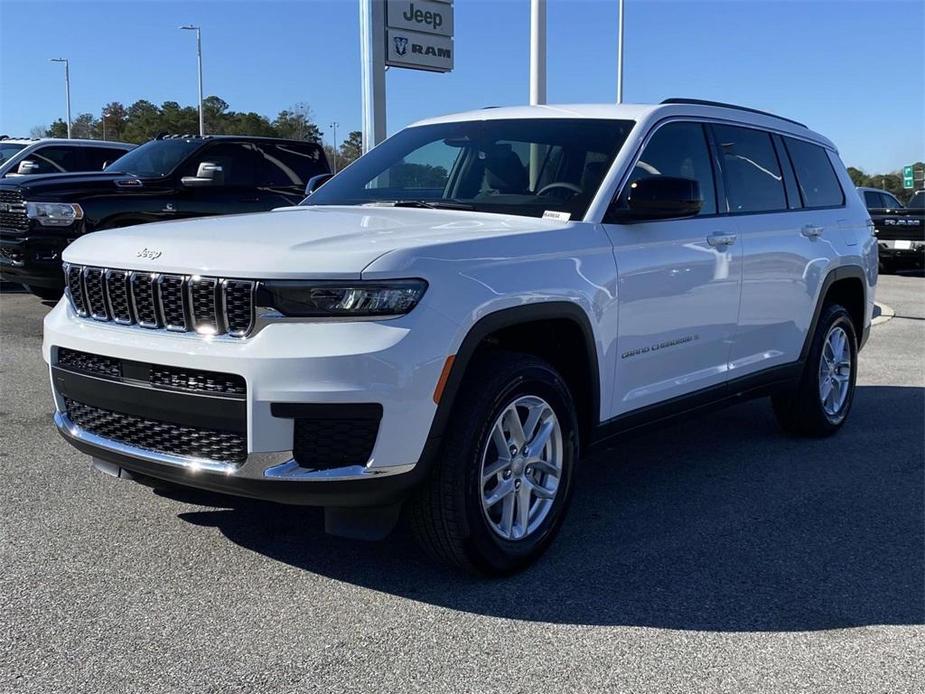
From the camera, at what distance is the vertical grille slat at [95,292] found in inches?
144

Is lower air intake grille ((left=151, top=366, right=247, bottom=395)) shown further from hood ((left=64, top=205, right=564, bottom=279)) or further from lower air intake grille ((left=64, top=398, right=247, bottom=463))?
hood ((left=64, top=205, right=564, bottom=279))

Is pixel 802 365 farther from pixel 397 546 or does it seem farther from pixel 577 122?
pixel 397 546

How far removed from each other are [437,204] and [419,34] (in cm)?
1080

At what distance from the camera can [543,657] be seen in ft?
10.1

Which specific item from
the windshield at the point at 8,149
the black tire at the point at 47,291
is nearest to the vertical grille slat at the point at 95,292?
the black tire at the point at 47,291

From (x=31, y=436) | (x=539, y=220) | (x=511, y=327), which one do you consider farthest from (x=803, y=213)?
(x=31, y=436)

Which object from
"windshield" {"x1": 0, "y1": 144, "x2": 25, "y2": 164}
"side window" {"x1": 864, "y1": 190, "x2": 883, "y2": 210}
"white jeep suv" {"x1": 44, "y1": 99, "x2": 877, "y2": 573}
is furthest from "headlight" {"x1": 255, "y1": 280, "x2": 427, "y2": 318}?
"side window" {"x1": 864, "y1": 190, "x2": 883, "y2": 210}

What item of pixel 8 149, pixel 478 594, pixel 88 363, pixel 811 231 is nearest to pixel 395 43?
pixel 8 149

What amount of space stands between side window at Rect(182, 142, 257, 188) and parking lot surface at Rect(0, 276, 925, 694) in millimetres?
5804

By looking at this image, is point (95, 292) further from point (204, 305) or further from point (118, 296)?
point (204, 305)

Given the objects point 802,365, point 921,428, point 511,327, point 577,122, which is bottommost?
point 921,428

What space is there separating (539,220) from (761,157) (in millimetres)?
2048

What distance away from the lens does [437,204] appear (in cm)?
451

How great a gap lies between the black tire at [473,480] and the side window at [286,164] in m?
7.78
